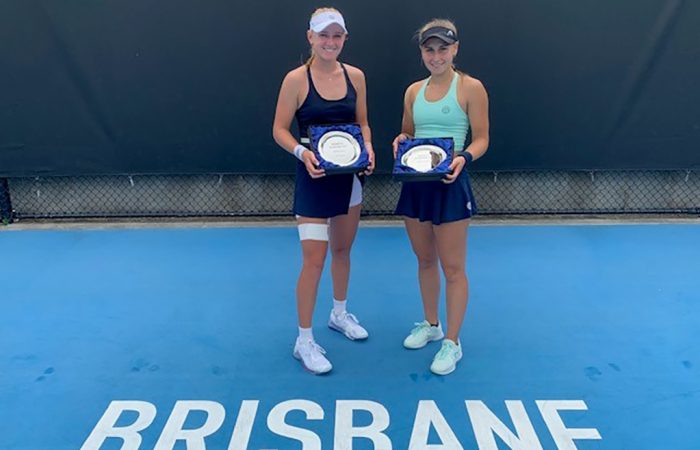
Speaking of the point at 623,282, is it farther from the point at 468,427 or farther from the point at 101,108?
the point at 101,108

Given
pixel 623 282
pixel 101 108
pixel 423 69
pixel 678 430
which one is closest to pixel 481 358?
pixel 678 430

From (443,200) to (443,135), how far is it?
0.89 feet

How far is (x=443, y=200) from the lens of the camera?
7.71ft

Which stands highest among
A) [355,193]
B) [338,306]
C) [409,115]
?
[409,115]

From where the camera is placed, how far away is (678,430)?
2166 mm

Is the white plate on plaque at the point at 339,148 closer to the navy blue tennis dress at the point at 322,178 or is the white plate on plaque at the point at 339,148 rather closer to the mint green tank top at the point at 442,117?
the navy blue tennis dress at the point at 322,178

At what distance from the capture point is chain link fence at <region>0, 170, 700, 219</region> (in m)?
4.50

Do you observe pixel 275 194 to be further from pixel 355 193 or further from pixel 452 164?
pixel 452 164

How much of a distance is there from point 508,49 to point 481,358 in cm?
242

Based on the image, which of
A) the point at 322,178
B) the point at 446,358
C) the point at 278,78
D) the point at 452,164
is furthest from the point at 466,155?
the point at 278,78

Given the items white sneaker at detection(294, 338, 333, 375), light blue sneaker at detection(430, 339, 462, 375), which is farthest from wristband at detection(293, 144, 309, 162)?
light blue sneaker at detection(430, 339, 462, 375)

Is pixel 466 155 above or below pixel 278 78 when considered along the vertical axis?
below

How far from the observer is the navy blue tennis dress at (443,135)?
2.30m

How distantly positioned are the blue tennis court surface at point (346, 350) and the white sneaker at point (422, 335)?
0.18 feet
